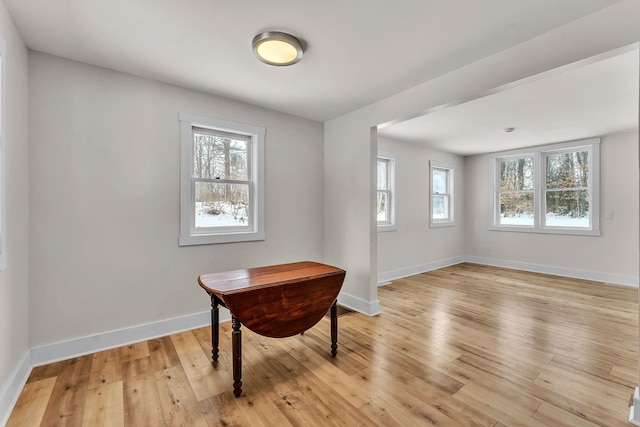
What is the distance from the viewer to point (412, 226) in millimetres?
4938

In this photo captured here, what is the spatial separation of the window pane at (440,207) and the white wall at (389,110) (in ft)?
9.08

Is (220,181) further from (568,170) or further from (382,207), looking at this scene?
(568,170)

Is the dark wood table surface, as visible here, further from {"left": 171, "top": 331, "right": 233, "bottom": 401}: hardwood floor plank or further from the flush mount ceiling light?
the flush mount ceiling light

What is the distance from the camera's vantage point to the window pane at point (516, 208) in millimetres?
5289

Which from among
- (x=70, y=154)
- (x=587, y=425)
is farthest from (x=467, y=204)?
(x=70, y=154)

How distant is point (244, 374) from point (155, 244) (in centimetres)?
136

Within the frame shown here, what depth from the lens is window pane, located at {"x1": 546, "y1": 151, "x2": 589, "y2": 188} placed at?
464cm

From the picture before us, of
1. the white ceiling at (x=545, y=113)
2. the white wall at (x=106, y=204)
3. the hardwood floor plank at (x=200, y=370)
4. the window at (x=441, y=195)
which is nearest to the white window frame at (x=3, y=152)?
the white wall at (x=106, y=204)


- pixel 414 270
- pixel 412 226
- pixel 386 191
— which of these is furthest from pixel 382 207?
pixel 414 270

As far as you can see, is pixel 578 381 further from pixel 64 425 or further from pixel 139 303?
pixel 139 303

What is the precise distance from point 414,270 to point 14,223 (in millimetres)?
4865

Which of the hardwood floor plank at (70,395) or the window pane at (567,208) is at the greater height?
the window pane at (567,208)

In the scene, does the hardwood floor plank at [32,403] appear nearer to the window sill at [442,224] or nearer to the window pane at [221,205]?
the window pane at [221,205]

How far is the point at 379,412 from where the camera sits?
5.26 feet
